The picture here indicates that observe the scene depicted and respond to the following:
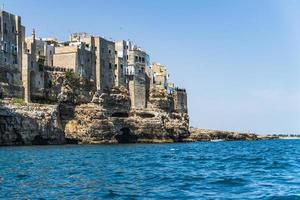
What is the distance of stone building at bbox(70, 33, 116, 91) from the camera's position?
107 meters

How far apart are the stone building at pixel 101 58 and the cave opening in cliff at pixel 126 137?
9103 millimetres

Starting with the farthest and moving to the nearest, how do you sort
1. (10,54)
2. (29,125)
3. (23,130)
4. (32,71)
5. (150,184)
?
1. (32,71)
2. (10,54)
3. (29,125)
4. (23,130)
5. (150,184)

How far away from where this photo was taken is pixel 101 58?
4245 inches

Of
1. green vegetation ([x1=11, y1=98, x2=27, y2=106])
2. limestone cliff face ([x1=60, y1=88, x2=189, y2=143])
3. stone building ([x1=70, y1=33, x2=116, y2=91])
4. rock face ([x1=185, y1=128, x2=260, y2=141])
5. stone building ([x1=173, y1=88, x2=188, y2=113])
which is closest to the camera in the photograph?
green vegetation ([x1=11, y1=98, x2=27, y2=106])

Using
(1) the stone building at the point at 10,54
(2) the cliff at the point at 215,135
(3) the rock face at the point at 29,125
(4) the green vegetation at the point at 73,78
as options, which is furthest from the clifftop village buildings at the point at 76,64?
(2) the cliff at the point at 215,135

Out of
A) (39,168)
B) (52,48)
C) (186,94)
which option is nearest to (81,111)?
(52,48)

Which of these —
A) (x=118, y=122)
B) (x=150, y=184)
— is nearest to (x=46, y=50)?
(x=118, y=122)

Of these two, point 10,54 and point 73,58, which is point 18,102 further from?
point 73,58

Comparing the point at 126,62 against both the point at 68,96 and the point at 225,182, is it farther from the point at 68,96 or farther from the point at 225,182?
the point at 225,182

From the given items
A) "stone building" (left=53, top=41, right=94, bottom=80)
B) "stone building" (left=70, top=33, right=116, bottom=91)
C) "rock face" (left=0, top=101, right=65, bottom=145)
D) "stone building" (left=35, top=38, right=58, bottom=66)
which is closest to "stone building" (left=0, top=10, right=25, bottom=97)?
"rock face" (left=0, top=101, right=65, bottom=145)

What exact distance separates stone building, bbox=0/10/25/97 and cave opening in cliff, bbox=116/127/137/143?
87.8 feet

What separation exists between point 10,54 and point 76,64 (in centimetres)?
1479

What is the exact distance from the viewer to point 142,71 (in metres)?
117

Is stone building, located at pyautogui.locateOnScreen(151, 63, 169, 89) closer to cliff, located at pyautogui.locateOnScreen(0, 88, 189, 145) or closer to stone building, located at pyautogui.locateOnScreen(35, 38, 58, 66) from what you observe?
cliff, located at pyautogui.locateOnScreen(0, 88, 189, 145)
